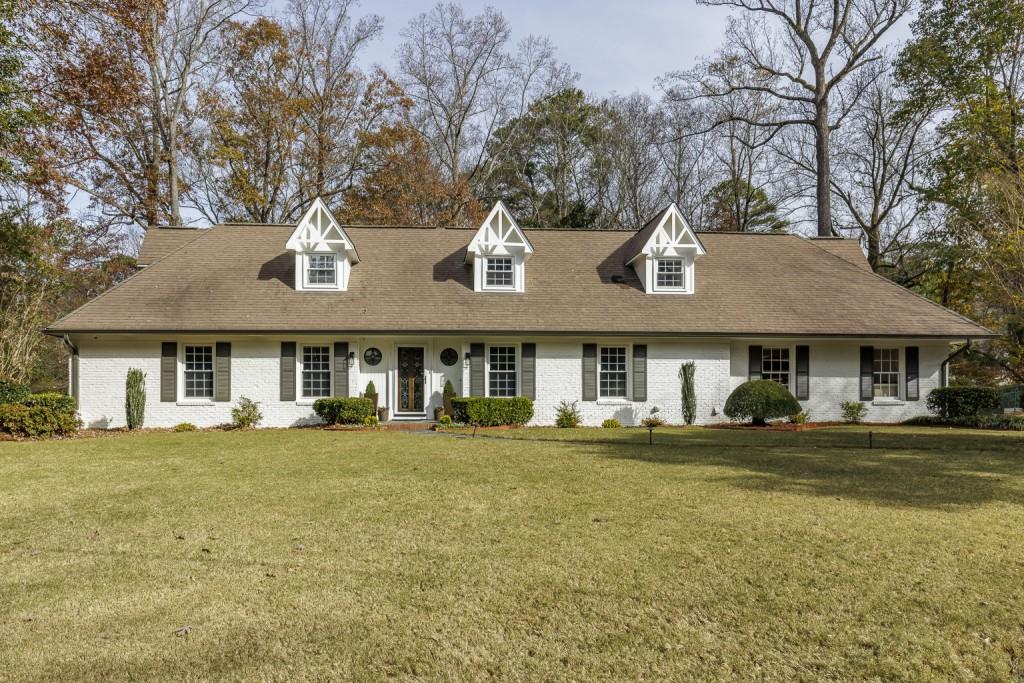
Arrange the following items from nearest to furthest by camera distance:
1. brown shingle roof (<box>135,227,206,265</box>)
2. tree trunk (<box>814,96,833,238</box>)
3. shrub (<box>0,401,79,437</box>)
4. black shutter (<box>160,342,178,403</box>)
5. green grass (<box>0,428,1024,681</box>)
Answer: green grass (<box>0,428,1024,681</box>) → shrub (<box>0,401,79,437</box>) → black shutter (<box>160,342,178,403</box>) → brown shingle roof (<box>135,227,206,265</box>) → tree trunk (<box>814,96,833,238</box>)

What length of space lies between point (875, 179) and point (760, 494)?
31355mm

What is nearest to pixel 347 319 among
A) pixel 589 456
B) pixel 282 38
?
pixel 589 456

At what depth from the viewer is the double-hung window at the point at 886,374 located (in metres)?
20.3

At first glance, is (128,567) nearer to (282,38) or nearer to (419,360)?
(419,360)

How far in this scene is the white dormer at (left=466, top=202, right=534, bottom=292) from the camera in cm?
2056

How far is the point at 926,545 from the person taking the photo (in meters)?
6.14

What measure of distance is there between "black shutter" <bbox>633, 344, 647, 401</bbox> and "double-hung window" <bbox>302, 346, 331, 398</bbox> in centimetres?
942

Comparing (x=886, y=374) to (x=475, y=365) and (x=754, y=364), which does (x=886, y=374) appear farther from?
(x=475, y=365)

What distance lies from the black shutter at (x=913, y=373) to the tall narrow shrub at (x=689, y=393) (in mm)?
7052

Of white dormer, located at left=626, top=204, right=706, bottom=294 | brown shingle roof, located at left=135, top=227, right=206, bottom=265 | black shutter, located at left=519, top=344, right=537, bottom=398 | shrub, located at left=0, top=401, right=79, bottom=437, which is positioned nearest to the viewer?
shrub, located at left=0, top=401, right=79, bottom=437

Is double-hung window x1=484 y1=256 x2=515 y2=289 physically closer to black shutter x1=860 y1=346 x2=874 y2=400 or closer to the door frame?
the door frame

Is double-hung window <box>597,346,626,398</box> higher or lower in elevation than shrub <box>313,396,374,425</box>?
higher

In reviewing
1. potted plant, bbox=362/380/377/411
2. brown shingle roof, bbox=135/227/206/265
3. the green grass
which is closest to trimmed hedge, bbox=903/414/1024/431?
the green grass

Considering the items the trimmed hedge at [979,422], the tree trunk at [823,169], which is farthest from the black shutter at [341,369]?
the tree trunk at [823,169]
